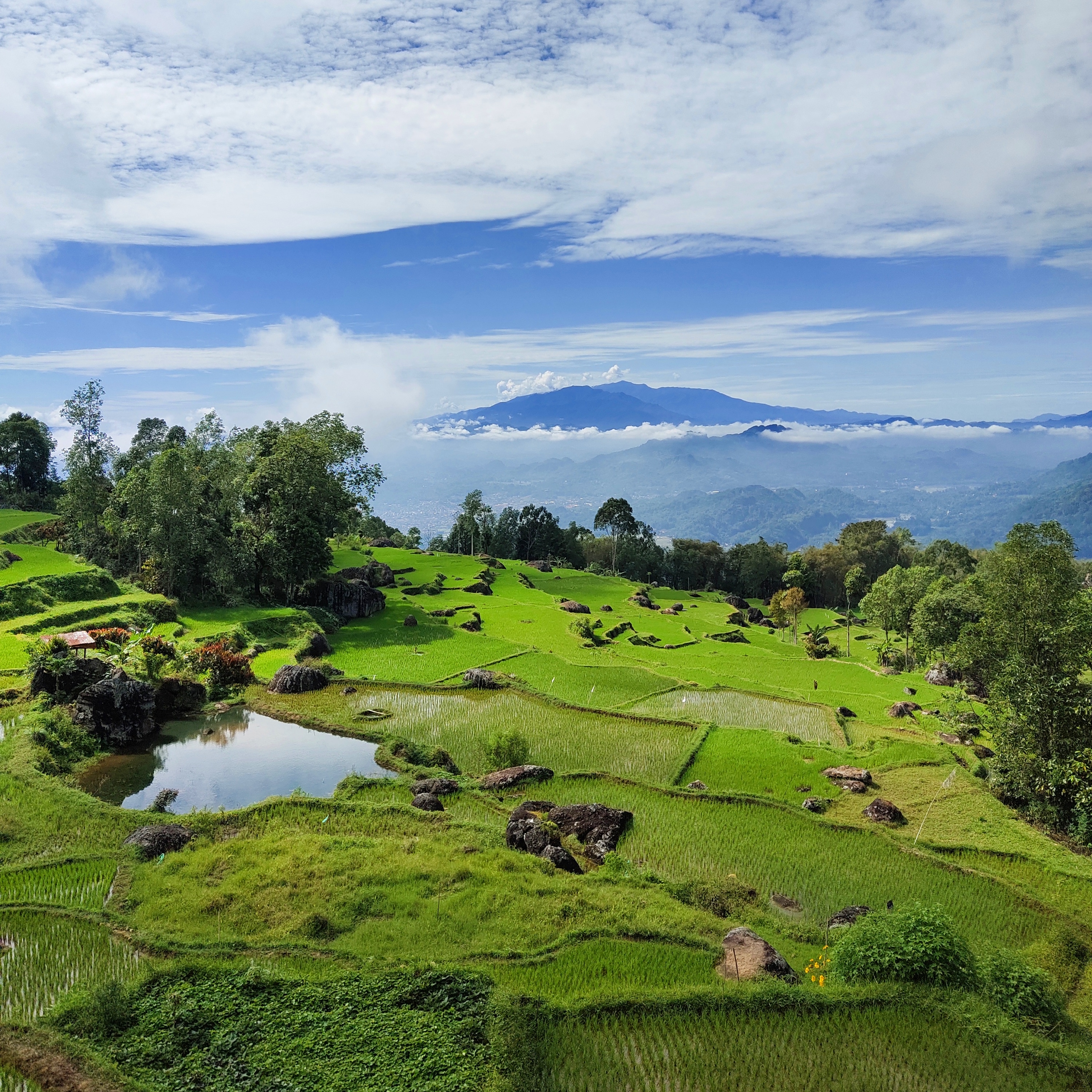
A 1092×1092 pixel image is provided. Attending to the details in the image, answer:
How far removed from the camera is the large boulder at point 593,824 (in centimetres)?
2195

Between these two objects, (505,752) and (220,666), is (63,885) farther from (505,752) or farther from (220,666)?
(220,666)

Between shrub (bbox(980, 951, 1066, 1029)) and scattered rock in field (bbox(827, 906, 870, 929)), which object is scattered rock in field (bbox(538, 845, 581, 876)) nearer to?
scattered rock in field (bbox(827, 906, 870, 929))

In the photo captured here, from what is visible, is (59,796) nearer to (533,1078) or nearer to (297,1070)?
(297,1070)

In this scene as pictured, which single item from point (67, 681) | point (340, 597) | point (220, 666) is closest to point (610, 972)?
point (67, 681)

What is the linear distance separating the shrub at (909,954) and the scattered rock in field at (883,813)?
8479 millimetres

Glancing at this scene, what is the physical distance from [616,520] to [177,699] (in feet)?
271

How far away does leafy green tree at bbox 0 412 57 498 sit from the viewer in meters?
87.0

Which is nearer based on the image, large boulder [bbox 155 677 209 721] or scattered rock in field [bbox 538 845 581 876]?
scattered rock in field [bbox 538 845 581 876]

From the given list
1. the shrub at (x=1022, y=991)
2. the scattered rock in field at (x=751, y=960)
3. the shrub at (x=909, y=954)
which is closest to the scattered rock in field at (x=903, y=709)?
the shrub at (x=1022, y=991)

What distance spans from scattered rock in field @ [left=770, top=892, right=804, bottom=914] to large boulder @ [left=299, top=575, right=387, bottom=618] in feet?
142

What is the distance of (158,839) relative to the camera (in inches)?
807

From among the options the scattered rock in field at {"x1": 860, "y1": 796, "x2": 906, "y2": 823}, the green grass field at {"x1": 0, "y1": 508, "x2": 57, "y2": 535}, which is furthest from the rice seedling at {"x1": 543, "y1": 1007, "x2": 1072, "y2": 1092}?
the green grass field at {"x1": 0, "y1": 508, "x2": 57, "y2": 535}

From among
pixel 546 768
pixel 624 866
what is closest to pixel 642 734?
pixel 546 768

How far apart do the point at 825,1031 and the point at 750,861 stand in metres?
7.17
